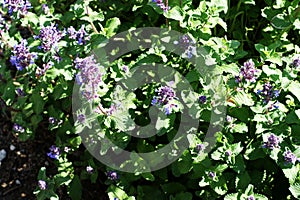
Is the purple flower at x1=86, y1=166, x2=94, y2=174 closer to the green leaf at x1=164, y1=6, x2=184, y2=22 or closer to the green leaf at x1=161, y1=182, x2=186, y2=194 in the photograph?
the green leaf at x1=161, y1=182, x2=186, y2=194

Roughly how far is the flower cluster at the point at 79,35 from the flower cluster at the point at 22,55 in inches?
11.8

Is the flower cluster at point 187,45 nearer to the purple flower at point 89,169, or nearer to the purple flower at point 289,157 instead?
the purple flower at point 289,157

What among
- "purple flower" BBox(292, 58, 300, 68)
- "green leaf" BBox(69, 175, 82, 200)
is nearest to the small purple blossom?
"purple flower" BBox(292, 58, 300, 68)

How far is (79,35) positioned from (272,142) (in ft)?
4.73

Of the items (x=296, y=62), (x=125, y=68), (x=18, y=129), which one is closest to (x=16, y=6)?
(x=125, y=68)

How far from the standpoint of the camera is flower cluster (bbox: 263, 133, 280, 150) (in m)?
3.01

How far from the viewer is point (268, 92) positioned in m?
3.13

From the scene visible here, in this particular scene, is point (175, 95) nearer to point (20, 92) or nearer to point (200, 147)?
point (200, 147)

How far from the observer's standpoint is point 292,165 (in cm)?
305

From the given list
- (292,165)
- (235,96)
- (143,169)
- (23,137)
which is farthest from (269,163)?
(23,137)

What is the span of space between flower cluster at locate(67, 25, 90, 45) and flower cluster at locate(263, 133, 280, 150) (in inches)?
53.6

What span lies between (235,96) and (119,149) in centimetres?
89

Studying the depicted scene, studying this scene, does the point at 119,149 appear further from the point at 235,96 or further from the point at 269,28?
the point at 269,28

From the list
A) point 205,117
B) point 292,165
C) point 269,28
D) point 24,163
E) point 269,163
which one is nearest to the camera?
point 292,165
